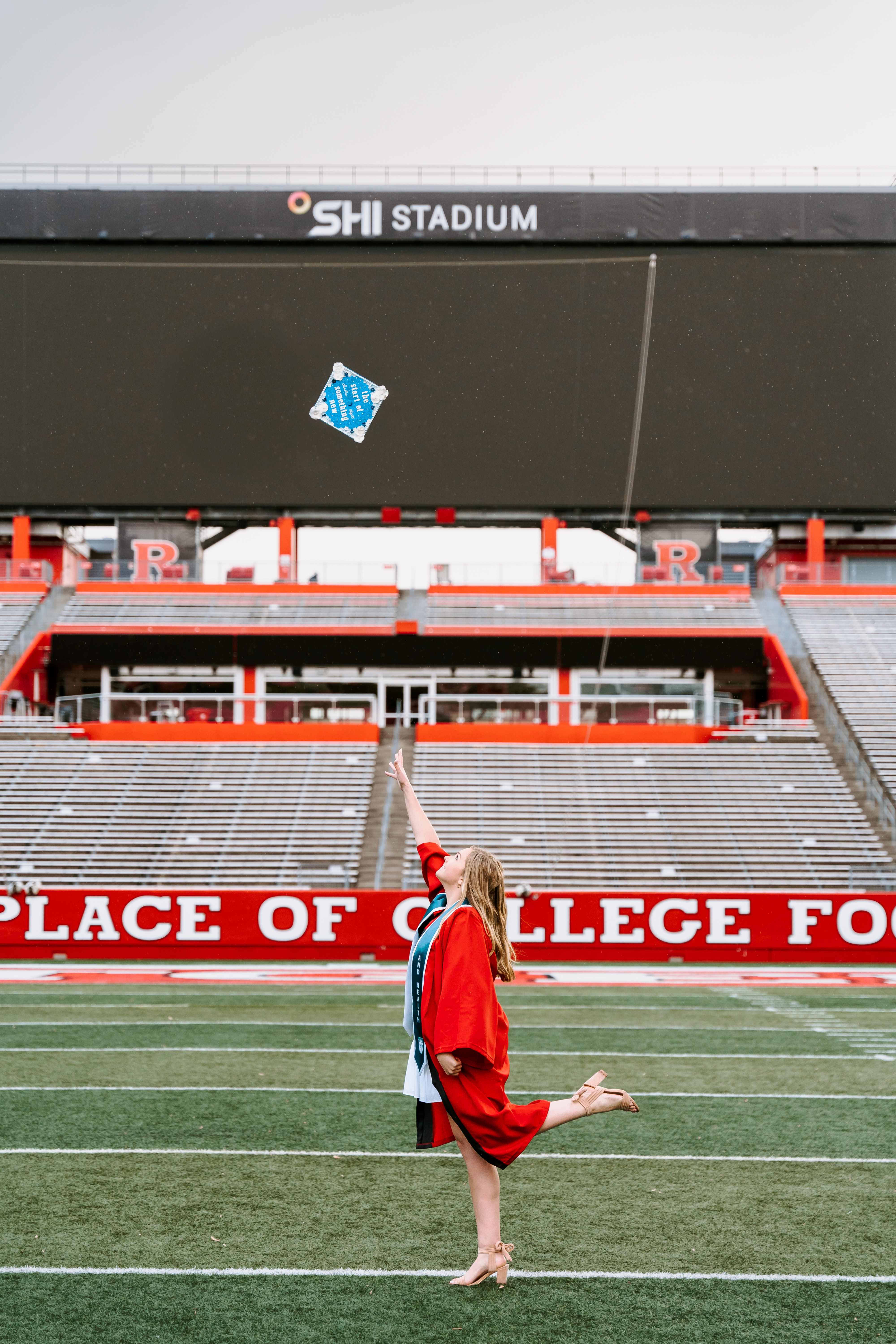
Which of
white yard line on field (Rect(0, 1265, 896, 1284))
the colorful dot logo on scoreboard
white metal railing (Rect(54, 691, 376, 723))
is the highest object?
the colorful dot logo on scoreboard

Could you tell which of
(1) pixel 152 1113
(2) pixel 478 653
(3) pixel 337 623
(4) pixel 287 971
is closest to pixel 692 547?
(2) pixel 478 653

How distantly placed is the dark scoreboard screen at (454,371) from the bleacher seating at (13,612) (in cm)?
247

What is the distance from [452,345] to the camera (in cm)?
3006

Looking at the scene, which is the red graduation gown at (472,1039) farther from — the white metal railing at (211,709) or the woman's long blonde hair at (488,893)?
the white metal railing at (211,709)

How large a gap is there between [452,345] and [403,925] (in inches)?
637

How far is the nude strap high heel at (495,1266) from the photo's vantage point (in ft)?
Result: 15.0

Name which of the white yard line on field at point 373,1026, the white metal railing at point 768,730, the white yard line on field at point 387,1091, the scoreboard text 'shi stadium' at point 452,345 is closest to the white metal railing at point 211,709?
the scoreboard text 'shi stadium' at point 452,345

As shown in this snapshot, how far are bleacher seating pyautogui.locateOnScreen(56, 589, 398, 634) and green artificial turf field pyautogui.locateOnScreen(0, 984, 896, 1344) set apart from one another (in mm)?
19286

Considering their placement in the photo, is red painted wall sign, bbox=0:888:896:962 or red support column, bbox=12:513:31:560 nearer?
red painted wall sign, bbox=0:888:896:962

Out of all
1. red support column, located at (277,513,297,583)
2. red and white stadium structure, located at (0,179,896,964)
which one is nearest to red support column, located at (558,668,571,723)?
red and white stadium structure, located at (0,179,896,964)

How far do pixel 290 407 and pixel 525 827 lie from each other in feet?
40.2

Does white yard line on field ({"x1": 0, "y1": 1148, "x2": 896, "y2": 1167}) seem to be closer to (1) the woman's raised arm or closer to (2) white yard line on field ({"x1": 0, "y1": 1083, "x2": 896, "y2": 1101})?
(2) white yard line on field ({"x1": 0, "y1": 1083, "x2": 896, "y2": 1101})

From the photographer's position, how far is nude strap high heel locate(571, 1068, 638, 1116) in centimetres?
455

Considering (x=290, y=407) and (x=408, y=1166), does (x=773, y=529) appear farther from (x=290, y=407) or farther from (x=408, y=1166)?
(x=408, y=1166)
